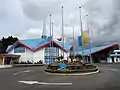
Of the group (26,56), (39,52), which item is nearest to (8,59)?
(26,56)

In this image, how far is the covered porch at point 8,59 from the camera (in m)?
44.2

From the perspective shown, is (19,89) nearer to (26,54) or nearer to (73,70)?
(73,70)

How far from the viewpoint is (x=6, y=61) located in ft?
153

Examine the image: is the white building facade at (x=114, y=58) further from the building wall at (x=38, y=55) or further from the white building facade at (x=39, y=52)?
the building wall at (x=38, y=55)

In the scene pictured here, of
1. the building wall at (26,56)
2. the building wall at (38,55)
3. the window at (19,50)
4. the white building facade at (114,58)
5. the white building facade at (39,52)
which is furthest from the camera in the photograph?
the white building facade at (114,58)

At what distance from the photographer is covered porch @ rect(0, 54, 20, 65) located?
44219 millimetres

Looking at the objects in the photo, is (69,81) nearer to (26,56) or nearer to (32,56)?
(32,56)

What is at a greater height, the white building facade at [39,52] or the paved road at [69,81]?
the white building facade at [39,52]

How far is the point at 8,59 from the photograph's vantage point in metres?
Result: 47.5

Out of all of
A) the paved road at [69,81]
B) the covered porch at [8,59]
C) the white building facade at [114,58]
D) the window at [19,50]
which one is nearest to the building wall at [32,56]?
the window at [19,50]

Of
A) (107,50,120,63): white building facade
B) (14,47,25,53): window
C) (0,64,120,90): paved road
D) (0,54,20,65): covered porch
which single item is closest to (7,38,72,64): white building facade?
(14,47,25,53): window

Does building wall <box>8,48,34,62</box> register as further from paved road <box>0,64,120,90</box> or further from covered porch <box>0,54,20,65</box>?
paved road <box>0,64,120,90</box>

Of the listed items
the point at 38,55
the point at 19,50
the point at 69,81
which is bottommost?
the point at 69,81

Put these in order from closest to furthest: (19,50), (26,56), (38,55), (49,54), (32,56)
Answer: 1. (32,56)
2. (38,55)
3. (26,56)
4. (49,54)
5. (19,50)
